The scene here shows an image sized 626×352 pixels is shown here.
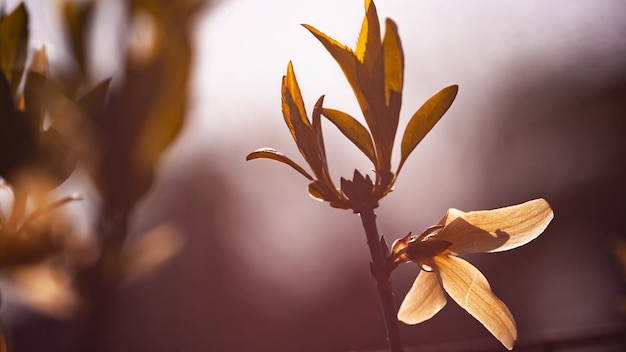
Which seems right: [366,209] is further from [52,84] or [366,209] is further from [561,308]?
[561,308]

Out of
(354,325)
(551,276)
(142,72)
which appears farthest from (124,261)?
(551,276)

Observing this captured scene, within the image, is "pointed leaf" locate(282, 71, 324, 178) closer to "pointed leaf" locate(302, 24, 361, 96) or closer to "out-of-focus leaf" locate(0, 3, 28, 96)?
"pointed leaf" locate(302, 24, 361, 96)

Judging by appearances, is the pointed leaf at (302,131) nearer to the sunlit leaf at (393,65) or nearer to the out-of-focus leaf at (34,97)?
the sunlit leaf at (393,65)

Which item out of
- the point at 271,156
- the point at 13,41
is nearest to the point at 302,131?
the point at 271,156

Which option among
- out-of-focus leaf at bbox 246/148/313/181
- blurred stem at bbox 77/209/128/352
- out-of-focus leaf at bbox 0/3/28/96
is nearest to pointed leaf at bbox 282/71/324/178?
out-of-focus leaf at bbox 246/148/313/181

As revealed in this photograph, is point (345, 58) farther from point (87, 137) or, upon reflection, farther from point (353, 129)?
point (87, 137)
